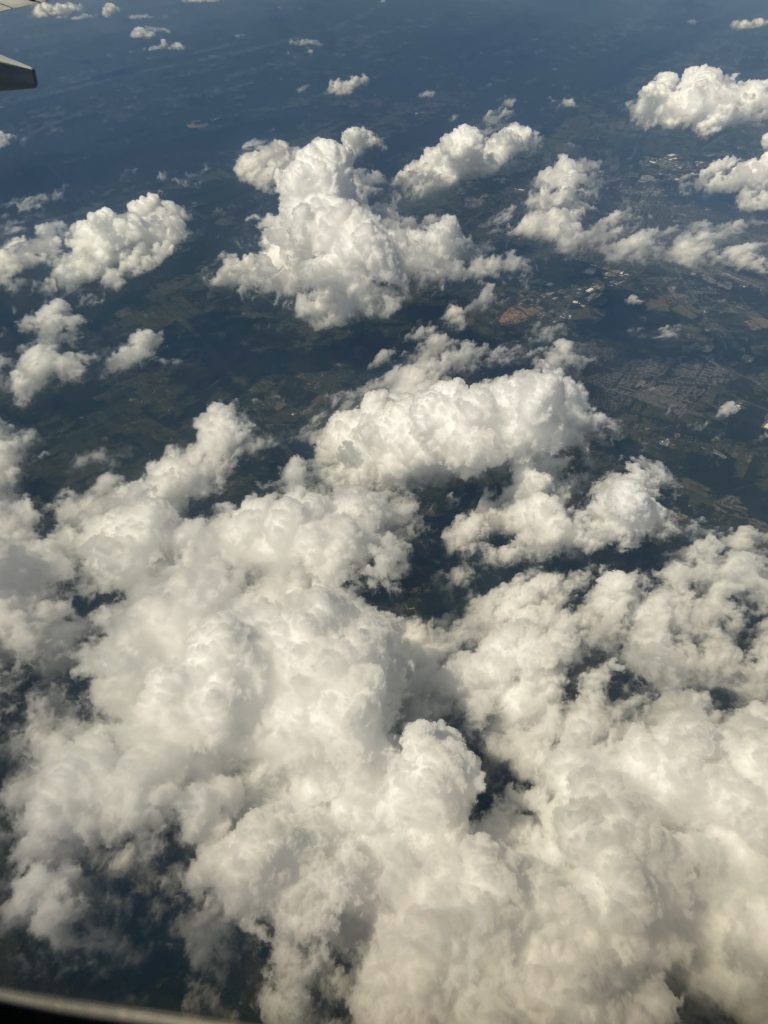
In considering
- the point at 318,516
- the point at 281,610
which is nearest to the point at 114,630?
the point at 318,516

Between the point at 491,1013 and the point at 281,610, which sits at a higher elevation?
the point at 281,610

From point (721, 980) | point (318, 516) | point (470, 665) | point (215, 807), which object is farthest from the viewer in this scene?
→ point (318, 516)

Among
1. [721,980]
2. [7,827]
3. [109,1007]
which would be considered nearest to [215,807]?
[7,827]

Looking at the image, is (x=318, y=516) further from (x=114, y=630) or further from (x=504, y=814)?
(x=504, y=814)

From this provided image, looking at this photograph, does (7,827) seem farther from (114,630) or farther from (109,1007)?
(109,1007)

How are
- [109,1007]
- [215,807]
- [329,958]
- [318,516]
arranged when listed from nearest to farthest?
1. [109,1007]
2. [215,807]
3. [329,958]
4. [318,516]

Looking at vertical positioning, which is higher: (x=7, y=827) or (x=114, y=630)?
(x=114, y=630)

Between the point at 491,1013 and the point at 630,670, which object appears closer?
the point at 491,1013

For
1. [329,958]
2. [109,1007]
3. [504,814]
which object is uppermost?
[109,1007]

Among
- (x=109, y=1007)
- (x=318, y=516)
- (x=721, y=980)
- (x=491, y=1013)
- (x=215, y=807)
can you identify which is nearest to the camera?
(x=109, y=1007)
